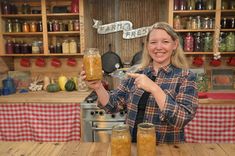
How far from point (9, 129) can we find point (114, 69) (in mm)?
1380

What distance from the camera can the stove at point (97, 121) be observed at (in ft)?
8.46

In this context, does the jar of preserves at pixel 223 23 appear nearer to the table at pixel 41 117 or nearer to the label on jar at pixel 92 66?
the table at pixel 41 117

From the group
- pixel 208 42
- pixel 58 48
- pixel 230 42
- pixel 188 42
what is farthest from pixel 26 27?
pixel 230 42

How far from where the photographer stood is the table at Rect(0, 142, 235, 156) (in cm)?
113

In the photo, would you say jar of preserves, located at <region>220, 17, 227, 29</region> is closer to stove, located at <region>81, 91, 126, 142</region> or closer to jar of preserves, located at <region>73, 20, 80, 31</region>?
stove, located at <region>81, 91, 126, 142</region>

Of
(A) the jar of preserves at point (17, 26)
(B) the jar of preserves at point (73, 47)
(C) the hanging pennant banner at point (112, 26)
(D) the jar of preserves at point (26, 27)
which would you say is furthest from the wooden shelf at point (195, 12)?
(A) the jar of preserves at point (17, 26)

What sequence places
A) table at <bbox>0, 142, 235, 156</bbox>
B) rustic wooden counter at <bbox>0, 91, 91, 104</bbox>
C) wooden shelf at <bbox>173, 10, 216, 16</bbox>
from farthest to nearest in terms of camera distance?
wooden shelf at <bbox>173, 10, 216, 16</bbox> → rustic wooden counter at <bbox>0, 91, 91, 104</bbox> → table at <bbox>0, 142, 235, 156</bbox>

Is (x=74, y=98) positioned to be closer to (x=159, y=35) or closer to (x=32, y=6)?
(x=32, y=6)

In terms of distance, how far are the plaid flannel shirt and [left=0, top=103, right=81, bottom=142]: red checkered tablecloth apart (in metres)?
1.26

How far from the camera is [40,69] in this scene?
339 centimetres

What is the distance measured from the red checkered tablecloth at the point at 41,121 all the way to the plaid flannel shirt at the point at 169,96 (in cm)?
126

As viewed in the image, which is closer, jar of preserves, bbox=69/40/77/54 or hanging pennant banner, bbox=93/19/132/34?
jar of preserves, bbox=69/40/77/54

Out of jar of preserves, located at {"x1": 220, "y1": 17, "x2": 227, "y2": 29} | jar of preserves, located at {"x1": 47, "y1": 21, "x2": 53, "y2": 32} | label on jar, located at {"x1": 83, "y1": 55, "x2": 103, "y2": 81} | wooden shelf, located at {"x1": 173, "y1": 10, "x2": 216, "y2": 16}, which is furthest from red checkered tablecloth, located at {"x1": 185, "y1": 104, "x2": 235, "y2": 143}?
jar of preserves, located at {"x1": 47, "y1": 21, "x2": 53, "y2": 32}

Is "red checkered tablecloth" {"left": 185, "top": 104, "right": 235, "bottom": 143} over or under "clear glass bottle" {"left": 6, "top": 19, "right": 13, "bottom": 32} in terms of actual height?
under
